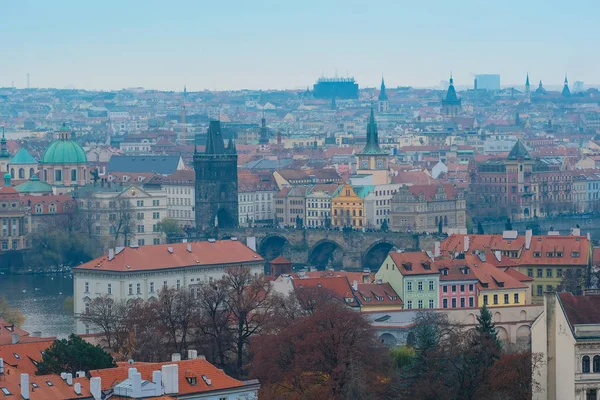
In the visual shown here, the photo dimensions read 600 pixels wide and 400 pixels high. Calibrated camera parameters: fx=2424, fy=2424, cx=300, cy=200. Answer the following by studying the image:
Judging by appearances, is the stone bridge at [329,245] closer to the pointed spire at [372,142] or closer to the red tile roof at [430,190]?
the red tile roof at [430,190]

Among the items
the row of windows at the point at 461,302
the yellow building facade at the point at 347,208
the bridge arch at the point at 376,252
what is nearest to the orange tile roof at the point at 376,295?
the row of windows at the point at 461,302

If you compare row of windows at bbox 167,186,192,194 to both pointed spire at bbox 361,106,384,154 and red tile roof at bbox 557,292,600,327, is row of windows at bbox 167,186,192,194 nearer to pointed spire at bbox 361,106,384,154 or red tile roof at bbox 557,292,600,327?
pointed spire at bbox 361,106,384,154

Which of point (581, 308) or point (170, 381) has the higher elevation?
point (581, 308)

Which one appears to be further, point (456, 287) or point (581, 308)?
point (456, 287)

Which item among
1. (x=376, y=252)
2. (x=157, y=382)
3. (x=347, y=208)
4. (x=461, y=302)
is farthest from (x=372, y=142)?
(x=157, y=382)

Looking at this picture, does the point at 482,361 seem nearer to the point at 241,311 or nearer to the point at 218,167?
the point at 241,311

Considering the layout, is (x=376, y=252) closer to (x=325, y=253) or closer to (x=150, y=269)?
(x=325, y=253)
